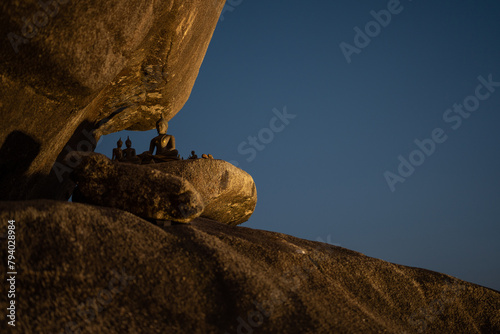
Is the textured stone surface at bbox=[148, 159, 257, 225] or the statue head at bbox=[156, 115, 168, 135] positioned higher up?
the statue head at bbox=[156, 115, 168, 135]

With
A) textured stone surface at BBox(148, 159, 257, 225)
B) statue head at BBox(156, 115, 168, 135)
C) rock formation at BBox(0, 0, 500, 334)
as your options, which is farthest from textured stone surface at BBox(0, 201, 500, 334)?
statue head at BBox(156, 115, 168, 135)

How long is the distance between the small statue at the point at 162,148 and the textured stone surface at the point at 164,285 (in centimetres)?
308

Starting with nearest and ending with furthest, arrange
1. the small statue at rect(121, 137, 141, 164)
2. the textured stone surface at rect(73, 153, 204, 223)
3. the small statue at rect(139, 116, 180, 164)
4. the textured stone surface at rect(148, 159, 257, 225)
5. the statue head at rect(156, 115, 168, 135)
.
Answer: the textured stone surface at rect(73, 153, 204, 223)
the textured stone surface at rect(148, 159, 257, 225)
the small statue at rect(121, 137, 141, 164)
the small statue at rect(139, 116, 180, 164)
the statue head at rect(156, 115, 168, 135)

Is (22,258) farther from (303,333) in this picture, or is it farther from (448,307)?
(448,307)

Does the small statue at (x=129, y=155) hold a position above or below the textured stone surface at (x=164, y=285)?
above

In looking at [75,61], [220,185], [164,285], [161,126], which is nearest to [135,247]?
[164,285]

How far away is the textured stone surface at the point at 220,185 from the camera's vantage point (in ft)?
18.5

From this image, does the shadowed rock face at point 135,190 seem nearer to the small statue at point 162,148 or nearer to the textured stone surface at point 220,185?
the textured stone surface at point 220,185

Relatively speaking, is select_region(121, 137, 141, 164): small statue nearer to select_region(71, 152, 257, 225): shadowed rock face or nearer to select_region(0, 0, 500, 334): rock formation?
select_region(0, 0, 500, 334): rock formation

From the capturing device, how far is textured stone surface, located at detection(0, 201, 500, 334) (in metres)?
2.19

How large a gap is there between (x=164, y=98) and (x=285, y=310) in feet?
18.3

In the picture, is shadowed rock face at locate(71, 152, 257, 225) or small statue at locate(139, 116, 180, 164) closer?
shadowed rock face at locate(71, 152, 257, 225)

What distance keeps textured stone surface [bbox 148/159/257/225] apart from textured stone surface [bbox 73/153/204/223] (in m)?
1.91

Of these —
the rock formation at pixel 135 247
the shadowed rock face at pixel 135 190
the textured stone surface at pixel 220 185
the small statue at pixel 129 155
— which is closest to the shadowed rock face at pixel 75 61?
the rock formation at pixel 135 247
